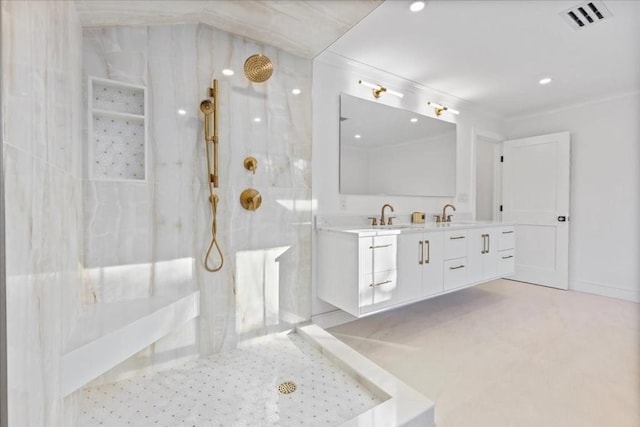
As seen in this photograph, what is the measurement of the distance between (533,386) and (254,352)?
178 cm

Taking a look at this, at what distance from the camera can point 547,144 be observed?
3938 mm

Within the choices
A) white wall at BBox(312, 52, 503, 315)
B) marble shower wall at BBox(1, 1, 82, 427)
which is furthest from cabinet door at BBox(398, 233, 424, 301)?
marble shower wall at BBox(1, 1, 82, 427)

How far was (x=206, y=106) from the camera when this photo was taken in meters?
1.92

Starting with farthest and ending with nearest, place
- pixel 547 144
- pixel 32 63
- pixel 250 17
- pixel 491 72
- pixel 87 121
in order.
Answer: pixel 547 144 → pixel 491 72 → pixel 250 17 → pixel 87 121 → pixel 32 63

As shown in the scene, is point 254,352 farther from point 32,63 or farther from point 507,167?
point 507,167

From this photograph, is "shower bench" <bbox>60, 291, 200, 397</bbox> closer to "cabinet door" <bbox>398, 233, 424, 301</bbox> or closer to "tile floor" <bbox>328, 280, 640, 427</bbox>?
"tile floor" <bbox>328, 280, 640, 427</bbox>

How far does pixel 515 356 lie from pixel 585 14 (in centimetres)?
249

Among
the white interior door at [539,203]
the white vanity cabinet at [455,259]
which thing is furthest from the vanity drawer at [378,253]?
the white interior door at [539,203]

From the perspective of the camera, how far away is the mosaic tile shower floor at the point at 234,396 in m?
1.41

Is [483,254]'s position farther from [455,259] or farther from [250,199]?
[250,199]

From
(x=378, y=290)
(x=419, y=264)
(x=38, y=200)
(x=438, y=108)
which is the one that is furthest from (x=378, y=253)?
(x=438, y=108)

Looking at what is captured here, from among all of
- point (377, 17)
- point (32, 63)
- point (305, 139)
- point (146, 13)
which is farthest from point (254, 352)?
point (377, 17)

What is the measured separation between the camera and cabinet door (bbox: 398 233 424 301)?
2.36 metres

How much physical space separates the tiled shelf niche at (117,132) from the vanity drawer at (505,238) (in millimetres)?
3448
